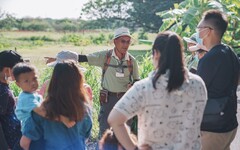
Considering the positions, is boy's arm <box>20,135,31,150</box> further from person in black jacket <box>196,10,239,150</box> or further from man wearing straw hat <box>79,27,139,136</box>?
Result: man wearing straw hat <box>79,27,139,136</box>

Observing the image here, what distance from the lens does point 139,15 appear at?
37438mm

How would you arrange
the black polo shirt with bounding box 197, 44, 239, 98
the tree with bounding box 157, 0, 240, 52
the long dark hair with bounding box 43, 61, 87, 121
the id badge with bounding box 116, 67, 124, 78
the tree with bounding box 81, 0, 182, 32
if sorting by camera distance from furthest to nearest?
1. the tree with bounding box 81, 0, 182, 32
2. the tree with bounding box 157, 0, 240, 52
3. the id badge with bounding box 116, 67, 124, 78
4. the black polo shirt with bounding box 197, 44, 239, 98
5. the long dark hair with bounding box 43, 61, 87, 121

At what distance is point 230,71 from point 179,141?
3.02ft

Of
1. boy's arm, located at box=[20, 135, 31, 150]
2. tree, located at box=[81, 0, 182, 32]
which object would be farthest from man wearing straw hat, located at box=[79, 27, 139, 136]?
tree, located at box=[81, 0, 182, 32]

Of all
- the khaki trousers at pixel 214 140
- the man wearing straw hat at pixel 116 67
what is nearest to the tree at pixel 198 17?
the man wearing straw hat at pixel 116 67

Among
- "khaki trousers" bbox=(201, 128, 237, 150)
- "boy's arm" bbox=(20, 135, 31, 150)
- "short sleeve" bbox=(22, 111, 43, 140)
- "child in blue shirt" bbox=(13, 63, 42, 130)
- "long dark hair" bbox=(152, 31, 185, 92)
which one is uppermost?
"long dark hair" bbox=(152, 31, 185, 92)

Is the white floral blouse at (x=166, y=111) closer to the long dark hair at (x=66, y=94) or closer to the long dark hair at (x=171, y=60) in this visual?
the long dark hair at (x=171, y=60)

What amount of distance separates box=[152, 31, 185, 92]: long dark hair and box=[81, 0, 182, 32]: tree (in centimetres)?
3257

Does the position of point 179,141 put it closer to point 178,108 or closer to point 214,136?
point 178,108

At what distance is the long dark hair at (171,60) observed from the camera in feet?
7.61

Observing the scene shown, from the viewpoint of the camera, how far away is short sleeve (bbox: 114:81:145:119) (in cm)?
230

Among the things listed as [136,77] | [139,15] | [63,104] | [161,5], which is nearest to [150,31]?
[139,15]

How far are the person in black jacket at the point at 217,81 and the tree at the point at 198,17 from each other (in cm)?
499

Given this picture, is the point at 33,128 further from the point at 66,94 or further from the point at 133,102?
the point at 133,102
